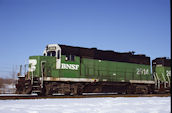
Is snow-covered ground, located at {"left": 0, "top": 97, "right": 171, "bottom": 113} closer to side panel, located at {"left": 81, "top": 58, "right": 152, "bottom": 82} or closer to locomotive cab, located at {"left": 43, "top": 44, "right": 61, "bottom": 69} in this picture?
locomotive cab, located at {"left": 43, "top": 44, "right": 61, "bottom": 69}

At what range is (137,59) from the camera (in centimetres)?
1831

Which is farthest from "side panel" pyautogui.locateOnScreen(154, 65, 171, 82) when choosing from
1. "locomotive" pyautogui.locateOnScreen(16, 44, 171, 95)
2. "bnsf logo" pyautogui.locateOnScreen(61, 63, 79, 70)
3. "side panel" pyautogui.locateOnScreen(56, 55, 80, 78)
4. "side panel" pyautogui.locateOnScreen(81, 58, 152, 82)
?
"bnsf logo" pyautogui.locateOnScreen(61, 63, 79, 70)

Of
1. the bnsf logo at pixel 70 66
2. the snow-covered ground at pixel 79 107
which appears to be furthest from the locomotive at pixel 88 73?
the snow-covered ground at pixel 79 107

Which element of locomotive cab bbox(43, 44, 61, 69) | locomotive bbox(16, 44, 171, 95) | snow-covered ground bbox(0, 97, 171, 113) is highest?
locomotive cab bbox(43, 44, 61, 69)

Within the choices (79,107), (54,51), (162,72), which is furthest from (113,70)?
(79,107)

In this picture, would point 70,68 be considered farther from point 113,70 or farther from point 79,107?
point 79,107

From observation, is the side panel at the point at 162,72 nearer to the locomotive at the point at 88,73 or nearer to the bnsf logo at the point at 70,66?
the locomotive at the point at 88,73

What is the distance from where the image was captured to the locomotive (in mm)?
13652

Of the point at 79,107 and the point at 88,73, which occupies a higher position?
the point at 88,73

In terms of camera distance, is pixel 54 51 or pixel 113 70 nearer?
pixel 54 51

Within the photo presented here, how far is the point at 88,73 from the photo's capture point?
1530 centimetres

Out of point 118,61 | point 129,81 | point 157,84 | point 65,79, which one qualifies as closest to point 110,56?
point 118,61

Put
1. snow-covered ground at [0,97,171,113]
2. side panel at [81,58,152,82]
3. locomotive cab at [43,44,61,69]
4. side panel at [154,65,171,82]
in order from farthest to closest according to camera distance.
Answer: side panel at [154,65,171,82] → side panel at [81,58,152,82] → locomotive cab at [43,44,61,69] → snow-covered ground at [0,97,171,113]

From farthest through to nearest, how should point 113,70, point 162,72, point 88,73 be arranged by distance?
point 162,72 → point 113,70 → point 88,73
